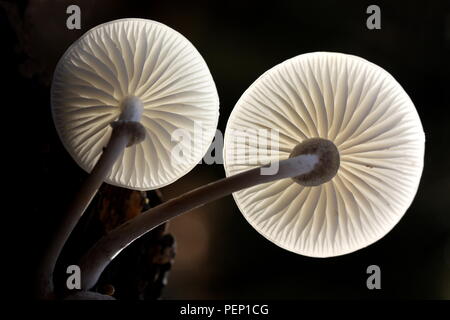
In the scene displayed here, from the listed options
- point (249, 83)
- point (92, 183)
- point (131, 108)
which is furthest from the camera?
point (249, 83)

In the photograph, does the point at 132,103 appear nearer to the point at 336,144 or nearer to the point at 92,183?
the point at 92,183

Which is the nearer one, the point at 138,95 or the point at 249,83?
the point at 138,95

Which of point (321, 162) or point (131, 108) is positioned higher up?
point (131, 108)

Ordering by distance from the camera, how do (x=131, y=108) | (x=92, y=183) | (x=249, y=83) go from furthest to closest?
(x=249, y=83) → (x=131, y=108) → (x=92, y=183)

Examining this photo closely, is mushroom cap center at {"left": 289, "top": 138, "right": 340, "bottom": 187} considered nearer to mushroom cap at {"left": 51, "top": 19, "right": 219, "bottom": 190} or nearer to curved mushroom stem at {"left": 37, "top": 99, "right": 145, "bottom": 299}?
mushroom cap at {"left": 51, "top": 19, "right": 219, "bottom": 190}

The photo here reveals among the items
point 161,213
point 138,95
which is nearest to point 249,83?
point 138,95

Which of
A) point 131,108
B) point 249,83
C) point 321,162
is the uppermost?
point 249,83

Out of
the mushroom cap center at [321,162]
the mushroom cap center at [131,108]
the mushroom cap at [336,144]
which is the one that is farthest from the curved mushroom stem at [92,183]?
the mushroom cap center at [321,162]
